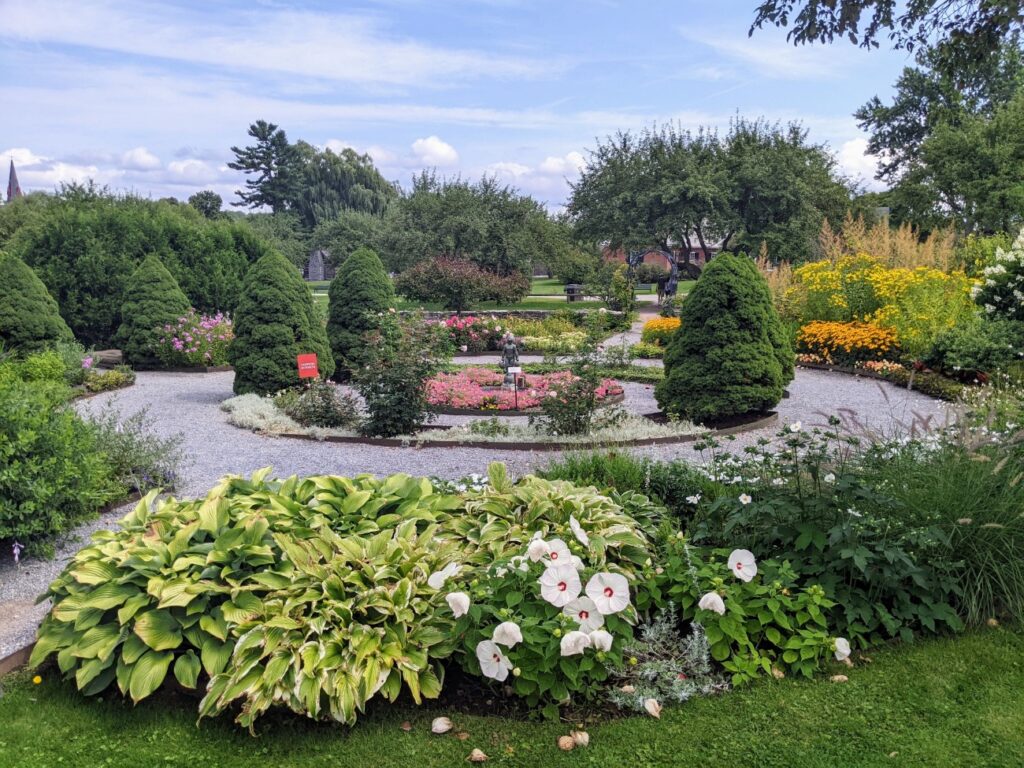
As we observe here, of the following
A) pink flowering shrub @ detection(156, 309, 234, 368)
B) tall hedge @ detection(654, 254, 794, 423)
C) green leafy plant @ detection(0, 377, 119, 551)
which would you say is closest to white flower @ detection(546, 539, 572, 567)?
green leafy plant @ detection(0, 377, 119, 551)

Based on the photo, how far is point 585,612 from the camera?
2.96 metres

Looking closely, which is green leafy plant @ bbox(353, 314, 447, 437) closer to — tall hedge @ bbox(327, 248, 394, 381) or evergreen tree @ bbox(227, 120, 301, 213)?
tall hedge @ bbox(327, 248, 394, 381)

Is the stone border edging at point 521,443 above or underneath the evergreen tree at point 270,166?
underneath

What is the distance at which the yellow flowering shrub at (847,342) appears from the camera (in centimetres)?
1265

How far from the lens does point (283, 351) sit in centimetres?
1045

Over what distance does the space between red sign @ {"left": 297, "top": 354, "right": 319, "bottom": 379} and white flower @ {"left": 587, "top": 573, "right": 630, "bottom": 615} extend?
7.04 metres

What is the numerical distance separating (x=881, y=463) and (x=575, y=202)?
95.1 ft

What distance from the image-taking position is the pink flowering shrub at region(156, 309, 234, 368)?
13.7 metres

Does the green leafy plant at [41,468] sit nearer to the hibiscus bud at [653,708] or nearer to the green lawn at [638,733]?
the green lawn at [638,733]

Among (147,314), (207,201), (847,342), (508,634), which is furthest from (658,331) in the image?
(207,201)

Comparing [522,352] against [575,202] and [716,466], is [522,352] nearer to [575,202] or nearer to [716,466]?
[716,466]

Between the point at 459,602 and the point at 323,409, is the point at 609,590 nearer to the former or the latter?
the point at 459,602

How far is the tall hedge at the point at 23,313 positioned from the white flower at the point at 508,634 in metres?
12.5

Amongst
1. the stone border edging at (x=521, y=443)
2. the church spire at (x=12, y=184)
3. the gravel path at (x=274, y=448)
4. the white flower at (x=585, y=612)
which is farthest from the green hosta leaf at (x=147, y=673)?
the church spire at (x=12, y=184)
